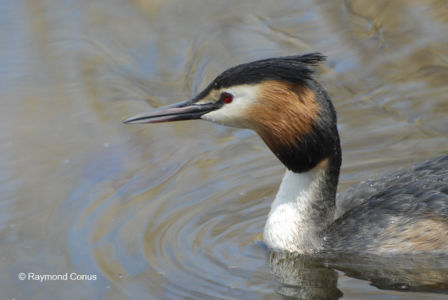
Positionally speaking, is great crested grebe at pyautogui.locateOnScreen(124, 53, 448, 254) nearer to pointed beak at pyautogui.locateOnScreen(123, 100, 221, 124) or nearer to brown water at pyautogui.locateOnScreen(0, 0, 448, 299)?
pointed beak at pyautogui.locateOnScreen(123, 100, 221, 124)

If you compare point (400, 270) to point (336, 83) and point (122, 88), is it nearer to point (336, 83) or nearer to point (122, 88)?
point (336, 83)

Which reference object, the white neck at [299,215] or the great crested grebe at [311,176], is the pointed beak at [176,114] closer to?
the great crested grebe at [311,176]

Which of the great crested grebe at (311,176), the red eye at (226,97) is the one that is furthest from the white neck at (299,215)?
the red eye at (226,97)

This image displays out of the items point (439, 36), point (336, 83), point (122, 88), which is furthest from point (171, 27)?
point (439, 36)

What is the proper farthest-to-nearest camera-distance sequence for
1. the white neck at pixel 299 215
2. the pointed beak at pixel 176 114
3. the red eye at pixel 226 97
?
the white neck at pixel 299 215 → the pointed beak at pixel 176 114 → the red eye at pixel 226 97

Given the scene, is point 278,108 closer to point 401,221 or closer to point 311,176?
point 311,176

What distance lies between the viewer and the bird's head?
235 inches

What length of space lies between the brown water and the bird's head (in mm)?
880

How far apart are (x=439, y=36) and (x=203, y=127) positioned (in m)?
3.02

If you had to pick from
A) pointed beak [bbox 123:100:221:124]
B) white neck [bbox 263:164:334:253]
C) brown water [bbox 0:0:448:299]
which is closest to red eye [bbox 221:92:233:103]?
pointed beak [bbox 123:100:221:124]

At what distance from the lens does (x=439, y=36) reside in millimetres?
9688

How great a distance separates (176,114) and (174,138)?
201cm

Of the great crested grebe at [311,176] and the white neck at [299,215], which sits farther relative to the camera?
the white neck at [299,215]

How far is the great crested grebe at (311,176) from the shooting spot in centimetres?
600
